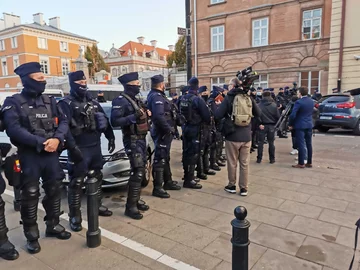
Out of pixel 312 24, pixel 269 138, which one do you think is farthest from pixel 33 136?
pixel 312 24

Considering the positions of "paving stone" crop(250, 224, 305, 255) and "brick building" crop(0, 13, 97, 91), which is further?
"brick building" crop(0, 13, 97, 91)

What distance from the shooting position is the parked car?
427 inches

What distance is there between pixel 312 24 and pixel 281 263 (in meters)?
19.7

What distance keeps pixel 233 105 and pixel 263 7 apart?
1837cm

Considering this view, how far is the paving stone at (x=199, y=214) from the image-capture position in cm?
392

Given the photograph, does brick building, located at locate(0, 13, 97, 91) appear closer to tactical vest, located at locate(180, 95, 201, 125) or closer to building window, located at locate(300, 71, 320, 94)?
building window, located at locate(300, 71, 320, 94)

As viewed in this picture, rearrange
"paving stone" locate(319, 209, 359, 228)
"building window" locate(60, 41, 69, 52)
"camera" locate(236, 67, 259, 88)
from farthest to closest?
"building window" locate(60, 41, 69, 52)
"camera" locate(236, 67, 259, 88)
"paving stone" locate(319, 209, 359, 228)

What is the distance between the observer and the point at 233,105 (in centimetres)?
471

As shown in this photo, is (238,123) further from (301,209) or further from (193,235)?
(193,235)

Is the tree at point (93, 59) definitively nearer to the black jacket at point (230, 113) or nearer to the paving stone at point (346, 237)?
the black jacket at point (230, 113)

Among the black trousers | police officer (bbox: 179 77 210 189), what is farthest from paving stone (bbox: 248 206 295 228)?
the black trousers

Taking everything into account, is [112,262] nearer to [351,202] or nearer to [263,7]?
[351,202]

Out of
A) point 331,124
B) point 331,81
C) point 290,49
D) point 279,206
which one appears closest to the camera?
point 279,206

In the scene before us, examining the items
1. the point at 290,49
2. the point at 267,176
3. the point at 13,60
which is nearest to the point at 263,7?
the point at 290,49
